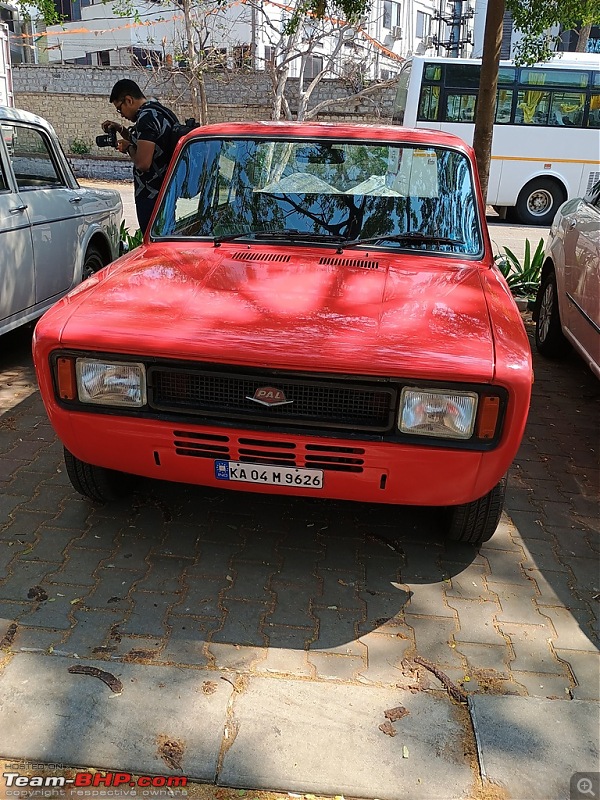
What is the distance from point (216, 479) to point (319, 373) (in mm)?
633

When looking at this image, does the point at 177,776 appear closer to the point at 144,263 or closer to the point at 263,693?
the point at 263,693

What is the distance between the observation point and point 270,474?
2.86m

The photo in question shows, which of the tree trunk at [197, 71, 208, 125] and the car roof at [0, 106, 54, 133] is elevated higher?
the tree trunk at [197, 71, 208, 125]

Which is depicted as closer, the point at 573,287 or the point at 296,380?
the point at 296,380

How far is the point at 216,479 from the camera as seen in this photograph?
2.93 meters

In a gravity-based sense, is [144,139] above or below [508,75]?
below

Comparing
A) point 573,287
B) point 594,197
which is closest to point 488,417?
point 573,287

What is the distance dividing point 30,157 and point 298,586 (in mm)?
4436

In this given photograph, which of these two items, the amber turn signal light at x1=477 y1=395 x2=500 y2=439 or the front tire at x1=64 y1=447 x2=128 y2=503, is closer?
the amber turn signal light at x1=477 y1=395 x2=500 y2=439

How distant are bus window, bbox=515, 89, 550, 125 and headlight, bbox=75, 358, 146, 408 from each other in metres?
16.0

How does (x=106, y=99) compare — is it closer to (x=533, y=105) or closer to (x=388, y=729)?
(x=533, y=105)

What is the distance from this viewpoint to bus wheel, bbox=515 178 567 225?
17031 millimetres

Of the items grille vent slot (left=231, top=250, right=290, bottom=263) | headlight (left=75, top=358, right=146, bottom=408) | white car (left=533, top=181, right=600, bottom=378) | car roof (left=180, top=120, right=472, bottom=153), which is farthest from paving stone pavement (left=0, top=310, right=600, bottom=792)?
car roof (left=180, top=120, right=472, bottom=153)

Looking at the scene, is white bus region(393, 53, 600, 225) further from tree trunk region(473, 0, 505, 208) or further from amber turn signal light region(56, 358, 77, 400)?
amber turn signal light region(56, 358, 77, 400)
